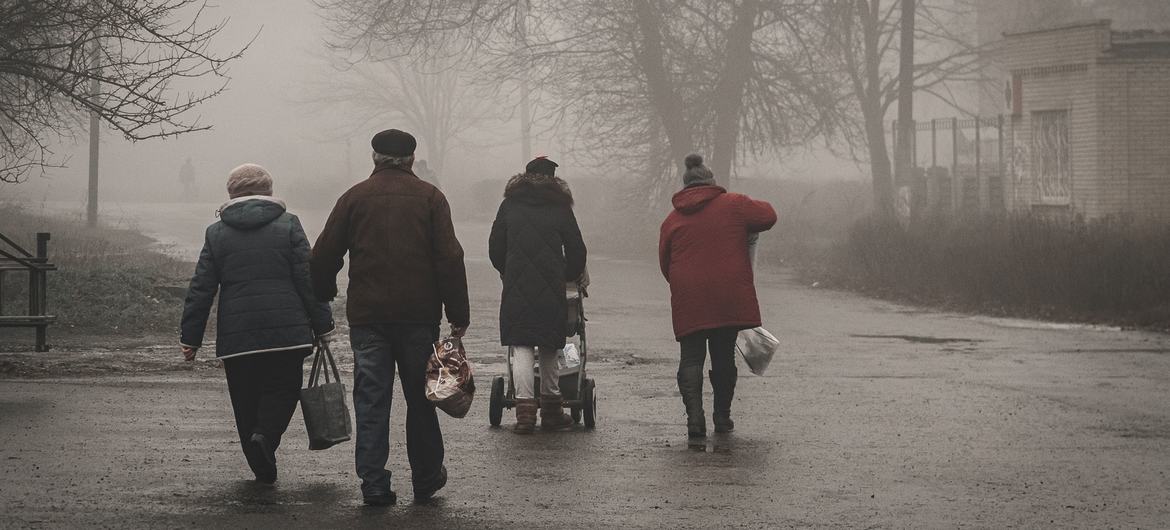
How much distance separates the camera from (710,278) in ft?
29.9

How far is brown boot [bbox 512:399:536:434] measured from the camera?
30.7ft

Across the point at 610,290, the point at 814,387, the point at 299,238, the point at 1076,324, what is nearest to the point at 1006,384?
the point at 814,387

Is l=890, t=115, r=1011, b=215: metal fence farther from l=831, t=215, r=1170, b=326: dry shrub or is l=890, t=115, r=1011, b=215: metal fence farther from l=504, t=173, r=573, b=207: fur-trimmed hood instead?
l=504, t=173, r=573, b=207: fur-trimmed hood

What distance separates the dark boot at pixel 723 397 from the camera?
939 cm

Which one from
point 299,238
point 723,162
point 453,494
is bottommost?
point 453,494

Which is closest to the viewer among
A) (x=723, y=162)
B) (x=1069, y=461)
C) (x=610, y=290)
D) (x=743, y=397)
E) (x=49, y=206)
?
(x=1069, y=461)

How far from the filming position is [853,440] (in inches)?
359

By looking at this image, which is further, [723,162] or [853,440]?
[723,162]

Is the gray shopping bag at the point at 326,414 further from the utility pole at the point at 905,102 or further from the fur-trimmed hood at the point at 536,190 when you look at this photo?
the utility pole at the point at 905,102

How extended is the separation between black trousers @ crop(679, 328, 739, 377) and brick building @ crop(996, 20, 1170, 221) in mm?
16765

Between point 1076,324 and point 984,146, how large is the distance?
29.6 metres

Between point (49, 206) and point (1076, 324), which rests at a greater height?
point (49, 206)

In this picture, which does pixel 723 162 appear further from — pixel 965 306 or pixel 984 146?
pixel 984 146

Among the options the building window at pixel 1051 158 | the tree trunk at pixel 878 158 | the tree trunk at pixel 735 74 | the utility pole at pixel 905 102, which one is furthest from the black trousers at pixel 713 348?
the tree trunk at pixel 878 158
